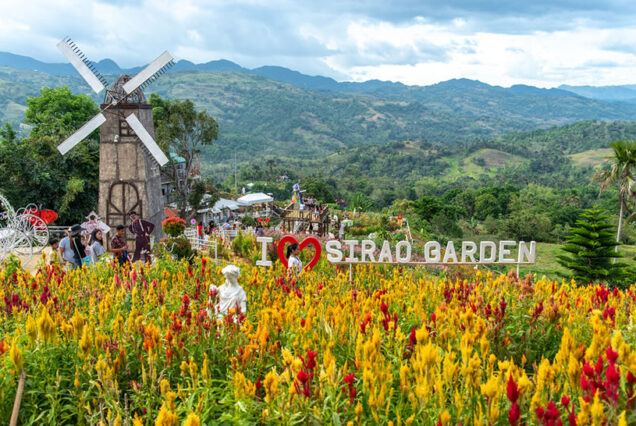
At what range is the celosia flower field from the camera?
2.40 meters

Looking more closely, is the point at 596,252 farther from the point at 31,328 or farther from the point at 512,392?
the point at 31,328

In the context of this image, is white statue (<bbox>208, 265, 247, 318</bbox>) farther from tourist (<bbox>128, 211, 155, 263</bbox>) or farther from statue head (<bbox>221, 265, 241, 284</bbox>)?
tourist (<bbox>128, 211, 155, 263</bbox>)

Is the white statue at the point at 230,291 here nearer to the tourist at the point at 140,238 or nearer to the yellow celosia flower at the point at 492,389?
the yellow celosia flower at the point at 492,389

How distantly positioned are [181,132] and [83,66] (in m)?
9.30

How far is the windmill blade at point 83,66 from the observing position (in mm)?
18219

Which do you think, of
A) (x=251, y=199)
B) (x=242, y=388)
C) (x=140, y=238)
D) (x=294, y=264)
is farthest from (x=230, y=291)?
(x=251, y=199)

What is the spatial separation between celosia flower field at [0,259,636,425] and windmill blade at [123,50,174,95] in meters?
13.2

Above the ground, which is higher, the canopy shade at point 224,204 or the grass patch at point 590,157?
the grass patch at point 590,157

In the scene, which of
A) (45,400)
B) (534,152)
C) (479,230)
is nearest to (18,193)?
(45,400)

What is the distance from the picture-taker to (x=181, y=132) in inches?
1099

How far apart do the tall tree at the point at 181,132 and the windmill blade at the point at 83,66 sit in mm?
8123

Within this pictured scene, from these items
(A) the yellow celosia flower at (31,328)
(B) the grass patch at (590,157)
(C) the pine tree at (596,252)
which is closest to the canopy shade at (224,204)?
(C) the pine tree at (596,252)

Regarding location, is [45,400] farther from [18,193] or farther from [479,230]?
[479,230]

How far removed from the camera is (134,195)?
1694 centimetres
